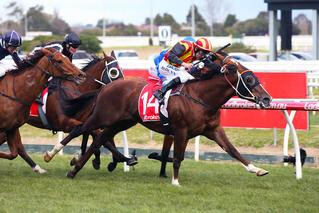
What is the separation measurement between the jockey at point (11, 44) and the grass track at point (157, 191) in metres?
1.52

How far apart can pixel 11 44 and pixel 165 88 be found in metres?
2.03

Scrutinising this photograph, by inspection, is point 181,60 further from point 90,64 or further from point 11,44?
point 11,44

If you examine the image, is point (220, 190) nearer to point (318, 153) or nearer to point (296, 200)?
point (296, 200)

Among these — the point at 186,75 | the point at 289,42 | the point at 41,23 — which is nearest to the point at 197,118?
the point at 186,75

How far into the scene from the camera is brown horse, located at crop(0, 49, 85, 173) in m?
9.19

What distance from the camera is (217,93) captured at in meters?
8.93

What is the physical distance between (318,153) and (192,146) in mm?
2299

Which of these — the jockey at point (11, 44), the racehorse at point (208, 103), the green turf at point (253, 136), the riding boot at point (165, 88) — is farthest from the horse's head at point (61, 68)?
the green turf at point (253, 136)

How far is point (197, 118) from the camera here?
29.2 ft

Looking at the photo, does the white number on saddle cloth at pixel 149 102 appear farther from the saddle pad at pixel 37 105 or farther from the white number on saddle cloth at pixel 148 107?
the saddle pad at pixel 37 105

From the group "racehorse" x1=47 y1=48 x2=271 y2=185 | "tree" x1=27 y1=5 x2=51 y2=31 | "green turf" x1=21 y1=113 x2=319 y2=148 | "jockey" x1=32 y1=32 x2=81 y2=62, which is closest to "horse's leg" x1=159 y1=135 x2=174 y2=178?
"racehorse" x1=47 y1=48 x2=271 y2=185

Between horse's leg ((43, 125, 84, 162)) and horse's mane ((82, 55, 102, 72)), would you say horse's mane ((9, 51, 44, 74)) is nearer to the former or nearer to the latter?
horse's leg ((43, 125, 84, 162))

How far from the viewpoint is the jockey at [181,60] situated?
356 inches

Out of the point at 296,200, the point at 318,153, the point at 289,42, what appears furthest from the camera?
the point at 289,42
